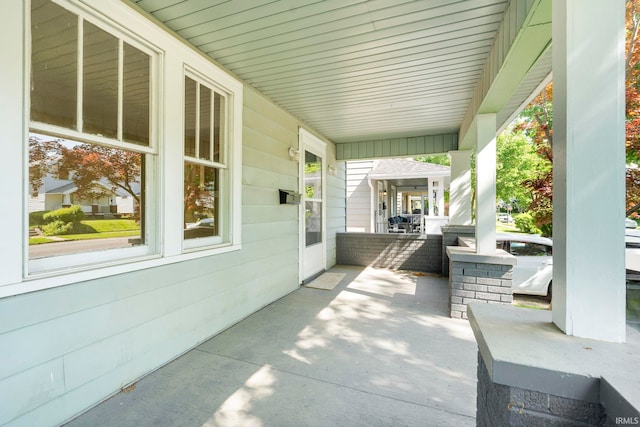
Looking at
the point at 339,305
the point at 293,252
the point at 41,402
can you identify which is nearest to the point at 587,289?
the point at 41,402

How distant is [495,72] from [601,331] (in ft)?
7.72

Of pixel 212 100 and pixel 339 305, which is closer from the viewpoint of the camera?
pixel 212 100

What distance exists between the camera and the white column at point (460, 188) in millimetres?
5547

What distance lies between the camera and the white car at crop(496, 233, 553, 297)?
13.8 feet

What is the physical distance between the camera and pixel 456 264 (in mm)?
3473

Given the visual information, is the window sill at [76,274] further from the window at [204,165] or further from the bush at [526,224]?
the bush at [526,224]

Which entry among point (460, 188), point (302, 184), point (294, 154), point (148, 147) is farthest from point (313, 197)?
point (148, 147)

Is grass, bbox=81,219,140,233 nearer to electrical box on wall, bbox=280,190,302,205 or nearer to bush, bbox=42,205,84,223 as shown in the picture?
bush, bbox=42,205,84,223

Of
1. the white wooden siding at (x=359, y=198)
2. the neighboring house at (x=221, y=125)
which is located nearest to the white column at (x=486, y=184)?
the neighboring house at (x=221, y=125)

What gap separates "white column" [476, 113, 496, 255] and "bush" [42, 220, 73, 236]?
3821mm

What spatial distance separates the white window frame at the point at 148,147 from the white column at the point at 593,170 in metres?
2.58

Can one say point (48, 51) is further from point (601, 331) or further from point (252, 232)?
point (601, 331)

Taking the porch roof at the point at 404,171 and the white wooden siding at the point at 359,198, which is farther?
the white wooden siding at the point at 359,198

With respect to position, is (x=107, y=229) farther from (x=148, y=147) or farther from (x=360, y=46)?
(x=360, y=46)
